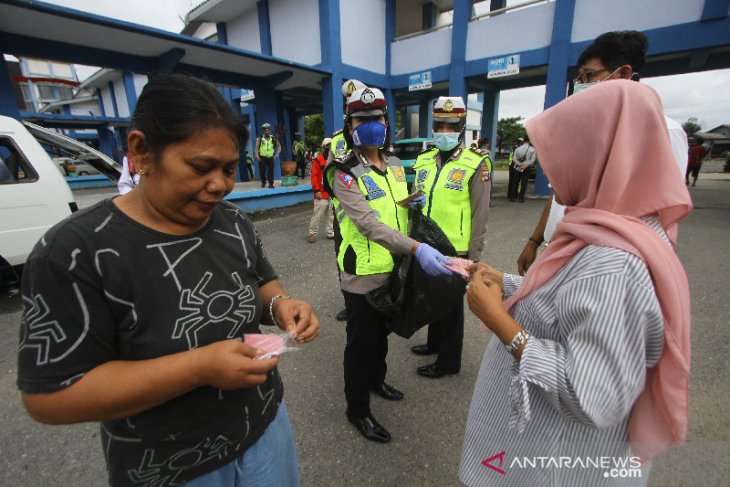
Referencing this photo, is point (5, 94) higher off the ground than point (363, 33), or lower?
lower

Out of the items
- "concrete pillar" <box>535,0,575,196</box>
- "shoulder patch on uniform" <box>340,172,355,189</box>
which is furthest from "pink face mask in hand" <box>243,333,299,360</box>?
"concrete pillar" <box>535,0,575,196</box>

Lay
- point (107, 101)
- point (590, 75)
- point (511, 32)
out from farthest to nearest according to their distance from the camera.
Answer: point (107, 101), point (511, 32), point (590, 75)

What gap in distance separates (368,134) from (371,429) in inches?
70.6

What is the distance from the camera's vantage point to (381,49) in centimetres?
1269

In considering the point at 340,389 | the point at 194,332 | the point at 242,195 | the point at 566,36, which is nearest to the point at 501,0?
the point at 566,36

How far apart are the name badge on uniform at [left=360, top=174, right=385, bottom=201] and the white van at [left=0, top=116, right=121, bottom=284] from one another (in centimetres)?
402

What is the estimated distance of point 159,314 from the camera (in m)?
0.88

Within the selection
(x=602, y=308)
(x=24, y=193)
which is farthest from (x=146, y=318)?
(x=24, y=193)

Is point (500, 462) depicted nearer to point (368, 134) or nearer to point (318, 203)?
point (368, 134)

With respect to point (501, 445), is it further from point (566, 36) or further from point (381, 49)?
point (381, 49)

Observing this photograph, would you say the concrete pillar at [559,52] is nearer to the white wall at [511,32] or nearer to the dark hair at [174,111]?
the white wall at [511,32]

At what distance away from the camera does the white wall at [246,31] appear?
43.2 ft

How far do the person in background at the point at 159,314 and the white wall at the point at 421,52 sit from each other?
40.7 feet

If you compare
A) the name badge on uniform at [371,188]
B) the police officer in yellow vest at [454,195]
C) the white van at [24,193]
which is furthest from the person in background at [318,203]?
the name badge on uniform at [371,188]
